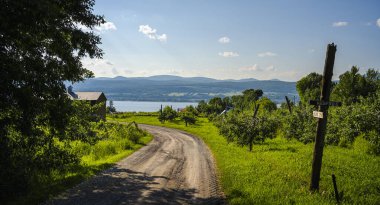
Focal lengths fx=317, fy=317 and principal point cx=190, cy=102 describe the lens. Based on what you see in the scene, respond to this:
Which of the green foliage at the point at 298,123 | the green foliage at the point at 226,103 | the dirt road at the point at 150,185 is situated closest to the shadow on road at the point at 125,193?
the dirt road at the point at 150,185

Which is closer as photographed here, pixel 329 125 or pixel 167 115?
pixel 329 125

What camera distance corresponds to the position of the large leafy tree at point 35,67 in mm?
11023

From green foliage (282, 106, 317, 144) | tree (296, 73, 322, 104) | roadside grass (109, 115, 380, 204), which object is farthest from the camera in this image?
tree (296, 73, 322, 104)

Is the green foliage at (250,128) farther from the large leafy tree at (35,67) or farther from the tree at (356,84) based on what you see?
the tree at (356,84)

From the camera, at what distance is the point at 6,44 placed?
12.0 metres

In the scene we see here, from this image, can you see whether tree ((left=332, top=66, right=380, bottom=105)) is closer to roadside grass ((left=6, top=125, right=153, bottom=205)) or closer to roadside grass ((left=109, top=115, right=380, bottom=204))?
roadside grass ((left=109, top=115, right=380, bottom=204))

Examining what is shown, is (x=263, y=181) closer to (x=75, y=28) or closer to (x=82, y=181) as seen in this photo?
(x=82, y=181)

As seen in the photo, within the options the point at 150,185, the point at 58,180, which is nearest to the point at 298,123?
the point at 150,185

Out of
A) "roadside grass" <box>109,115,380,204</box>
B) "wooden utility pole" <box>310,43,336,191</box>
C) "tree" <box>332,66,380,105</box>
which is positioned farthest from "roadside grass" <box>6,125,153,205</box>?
"tree" <box>332,66,380,105</box>

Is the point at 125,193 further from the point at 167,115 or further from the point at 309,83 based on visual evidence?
the point at 309,83

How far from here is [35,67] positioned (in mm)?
Result: 12828

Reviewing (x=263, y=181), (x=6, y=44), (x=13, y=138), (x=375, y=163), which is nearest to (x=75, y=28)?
(x=6, y=44)

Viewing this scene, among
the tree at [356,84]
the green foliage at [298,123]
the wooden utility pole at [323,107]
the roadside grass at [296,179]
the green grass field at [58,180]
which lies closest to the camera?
the green grass field at [58,180]

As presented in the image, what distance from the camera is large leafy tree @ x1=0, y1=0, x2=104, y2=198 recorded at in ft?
36.2
